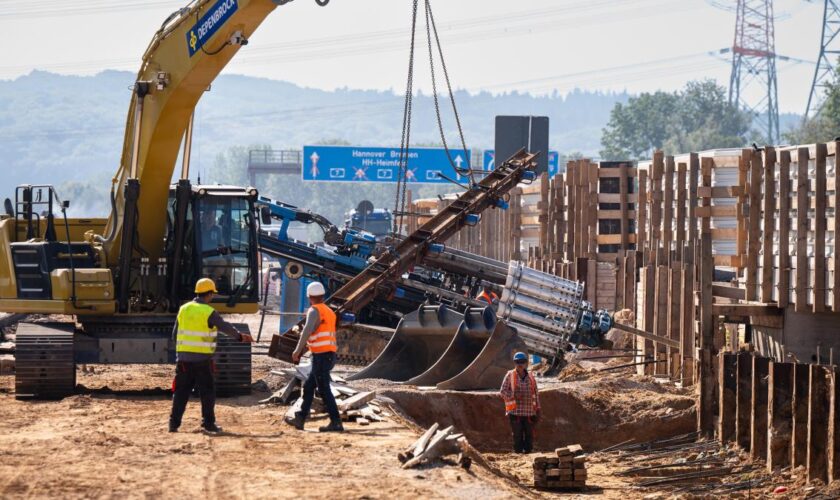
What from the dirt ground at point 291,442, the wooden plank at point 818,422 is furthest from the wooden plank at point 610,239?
the wooden plank at point 818,422

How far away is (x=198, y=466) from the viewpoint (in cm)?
1442

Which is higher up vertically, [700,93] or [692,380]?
[700,93]

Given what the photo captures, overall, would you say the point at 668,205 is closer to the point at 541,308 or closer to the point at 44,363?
the point at 541,308

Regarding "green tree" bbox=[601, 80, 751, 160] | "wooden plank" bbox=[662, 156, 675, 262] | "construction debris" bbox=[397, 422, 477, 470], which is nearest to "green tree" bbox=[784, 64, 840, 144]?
"green tree" bbox=[601, 80, 751, 160]

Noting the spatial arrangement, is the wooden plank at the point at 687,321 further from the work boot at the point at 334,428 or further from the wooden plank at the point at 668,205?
the work boot at the point at 334,428

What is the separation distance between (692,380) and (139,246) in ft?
27.0

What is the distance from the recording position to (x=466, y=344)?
916 inches

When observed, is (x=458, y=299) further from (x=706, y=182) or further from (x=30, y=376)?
(x=30, y=376)

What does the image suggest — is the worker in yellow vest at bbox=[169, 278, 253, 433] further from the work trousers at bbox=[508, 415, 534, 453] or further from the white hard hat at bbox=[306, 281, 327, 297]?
the work trousers at bbox=[508, 415, 534, 453]

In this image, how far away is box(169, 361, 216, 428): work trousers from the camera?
17062mm

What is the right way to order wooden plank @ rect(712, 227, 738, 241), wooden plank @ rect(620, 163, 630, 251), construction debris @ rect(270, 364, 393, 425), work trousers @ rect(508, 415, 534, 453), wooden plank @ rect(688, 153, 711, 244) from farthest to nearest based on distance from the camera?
1. wooden plank @ rect(620, 163, 630, 251)
2. wooden plank @ rect(688, 153, 711, 244)
3. wooden plank @ rect(712, 227, 738, 241)
4. work trousers @ rect(508, 415, 534, 453)
5. construction debris @ rect(270, 364, 393, 425)

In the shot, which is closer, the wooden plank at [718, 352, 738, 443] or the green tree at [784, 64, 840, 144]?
the wooden plank at [718, 352, 738, 443]

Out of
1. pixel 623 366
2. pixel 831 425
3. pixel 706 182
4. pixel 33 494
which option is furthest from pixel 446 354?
pixel 33 494

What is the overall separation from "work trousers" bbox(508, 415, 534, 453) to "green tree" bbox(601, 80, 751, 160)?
127 metres
